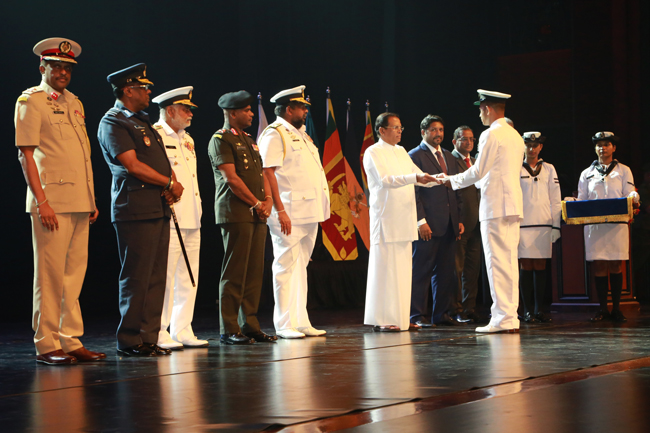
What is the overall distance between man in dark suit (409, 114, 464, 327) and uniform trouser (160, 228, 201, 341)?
167 cm

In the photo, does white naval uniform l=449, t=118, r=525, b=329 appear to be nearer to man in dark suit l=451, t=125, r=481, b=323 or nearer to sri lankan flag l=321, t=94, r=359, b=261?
man in dark suit l=451, t=125, r=481, b=323

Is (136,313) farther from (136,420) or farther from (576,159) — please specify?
(576,159)

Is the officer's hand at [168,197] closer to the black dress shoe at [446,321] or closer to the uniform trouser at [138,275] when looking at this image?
the uniform trouser at [138,275]

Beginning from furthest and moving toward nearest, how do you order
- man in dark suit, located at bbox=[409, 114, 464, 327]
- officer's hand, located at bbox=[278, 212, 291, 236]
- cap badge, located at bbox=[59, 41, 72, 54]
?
man in dark suit, located at bbox=[409, 114, 464, 327] < officer's hand, located at bbox=[278, 212, 291, 236] < cap badge, located at bbox=[59, 41, 72, 54]

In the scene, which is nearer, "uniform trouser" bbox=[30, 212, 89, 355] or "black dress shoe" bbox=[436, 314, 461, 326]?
"uniform trouser" bbox=[30, 212, 89, 355]

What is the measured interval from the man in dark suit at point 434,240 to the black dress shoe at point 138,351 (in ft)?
6.96

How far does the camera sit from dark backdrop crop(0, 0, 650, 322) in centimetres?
647

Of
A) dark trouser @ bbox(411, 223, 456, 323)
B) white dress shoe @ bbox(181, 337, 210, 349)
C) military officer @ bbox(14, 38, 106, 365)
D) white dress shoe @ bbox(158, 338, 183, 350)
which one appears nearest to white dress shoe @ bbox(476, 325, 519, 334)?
dark trouser @ bbox(411, 223, 456, 323)

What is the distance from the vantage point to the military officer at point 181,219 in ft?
13.3

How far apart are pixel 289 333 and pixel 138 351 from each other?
1.10 m

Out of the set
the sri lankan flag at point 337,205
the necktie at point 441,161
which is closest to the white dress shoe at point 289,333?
the necktie at point 441,161

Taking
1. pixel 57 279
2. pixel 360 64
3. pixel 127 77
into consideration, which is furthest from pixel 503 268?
pixel 360 64

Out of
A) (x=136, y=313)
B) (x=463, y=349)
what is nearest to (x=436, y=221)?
(x=463, y=349)

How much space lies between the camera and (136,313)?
350cm
